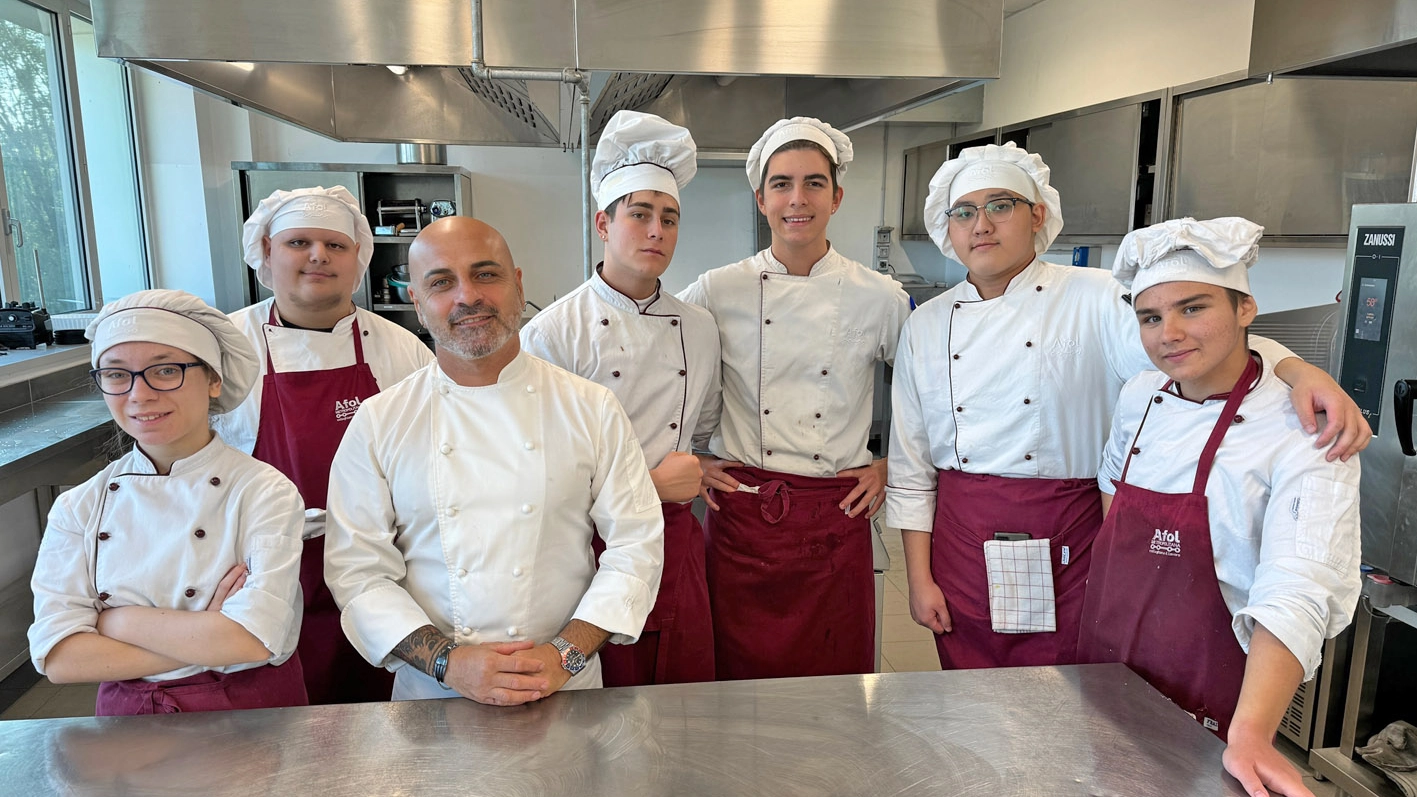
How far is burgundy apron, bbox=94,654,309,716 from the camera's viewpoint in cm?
129

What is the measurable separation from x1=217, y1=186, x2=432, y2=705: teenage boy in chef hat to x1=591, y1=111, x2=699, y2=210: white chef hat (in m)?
0.61

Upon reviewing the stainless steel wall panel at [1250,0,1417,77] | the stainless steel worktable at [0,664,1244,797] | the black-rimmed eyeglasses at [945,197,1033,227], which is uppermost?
the stainless steel wall panel at [1250,0,1417,77]

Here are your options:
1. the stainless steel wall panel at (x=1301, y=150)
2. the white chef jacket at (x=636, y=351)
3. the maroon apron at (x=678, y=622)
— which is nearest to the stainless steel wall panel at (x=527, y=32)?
the white chef jacket at (x=636, y=351)

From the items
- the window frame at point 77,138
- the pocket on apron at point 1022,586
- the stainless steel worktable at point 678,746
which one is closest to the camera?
the stainless steel worktable at point 678,746

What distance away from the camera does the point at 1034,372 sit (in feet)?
5.95

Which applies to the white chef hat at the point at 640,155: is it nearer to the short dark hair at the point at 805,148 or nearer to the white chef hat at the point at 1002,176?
the short dark hair at the point at 805,148

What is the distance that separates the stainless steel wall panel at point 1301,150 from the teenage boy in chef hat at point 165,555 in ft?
11.3

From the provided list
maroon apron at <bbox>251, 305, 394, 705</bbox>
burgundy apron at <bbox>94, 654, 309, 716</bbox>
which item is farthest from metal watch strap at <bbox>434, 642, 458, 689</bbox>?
maroon apron at <bbox>251, 305, 394, 705</bbox>

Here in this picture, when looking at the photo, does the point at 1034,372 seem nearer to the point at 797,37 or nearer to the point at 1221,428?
the point at 1221,428

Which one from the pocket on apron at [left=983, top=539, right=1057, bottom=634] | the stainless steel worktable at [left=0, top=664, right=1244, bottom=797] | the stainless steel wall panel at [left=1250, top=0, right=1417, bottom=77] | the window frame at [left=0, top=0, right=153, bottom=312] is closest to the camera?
the stainless steel worktable at [left=0, top=664, right=1244, bottom=797]

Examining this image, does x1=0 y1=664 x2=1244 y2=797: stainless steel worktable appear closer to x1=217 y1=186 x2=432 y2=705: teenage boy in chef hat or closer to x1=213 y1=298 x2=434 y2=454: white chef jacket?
x1=217 y1=186 x2=432 y2=705: teenage boy in chef hat

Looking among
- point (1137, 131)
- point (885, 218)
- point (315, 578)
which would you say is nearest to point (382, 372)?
point (315, 578)

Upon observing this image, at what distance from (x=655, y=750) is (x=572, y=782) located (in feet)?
0.40

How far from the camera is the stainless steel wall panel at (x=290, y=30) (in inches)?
60.9
